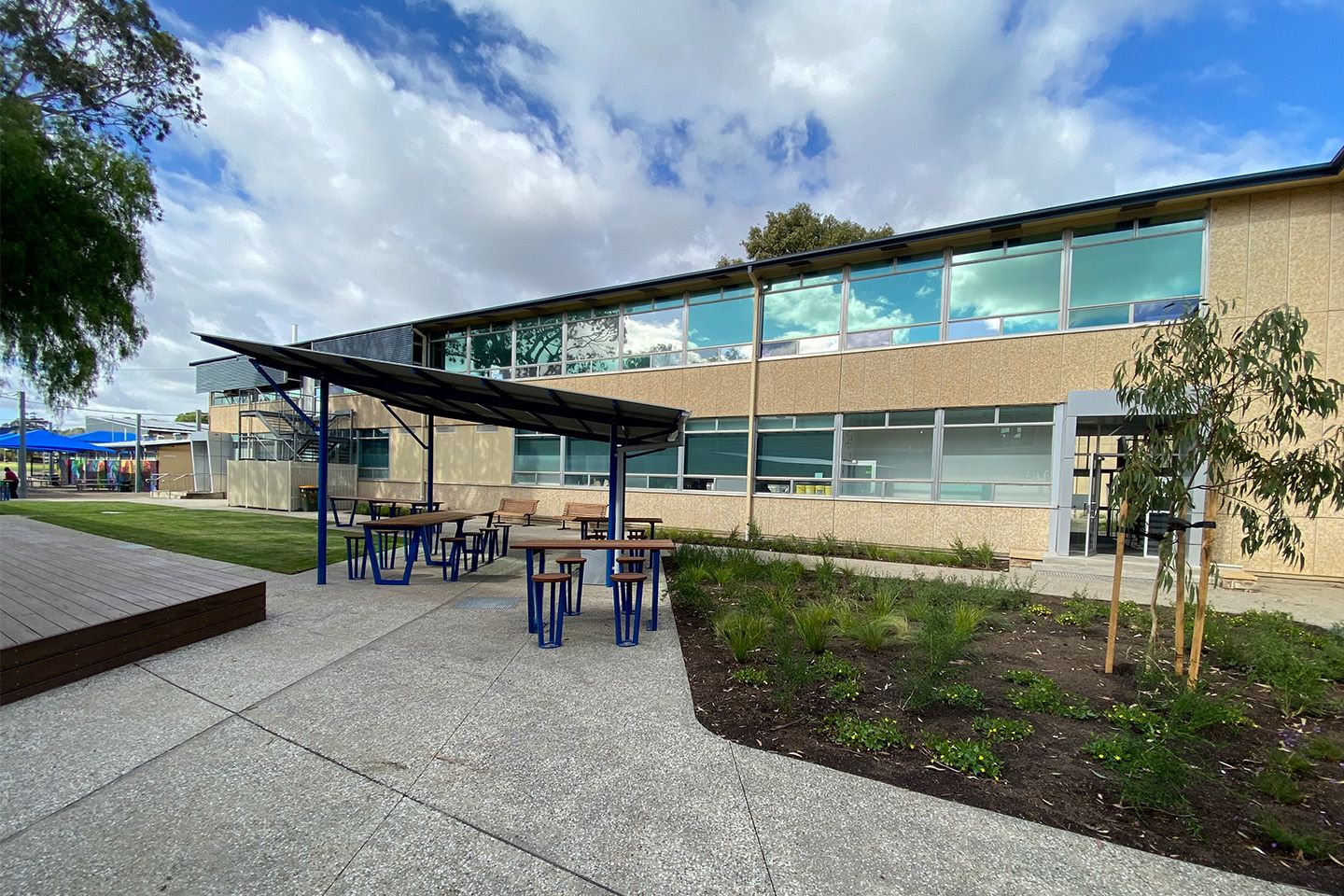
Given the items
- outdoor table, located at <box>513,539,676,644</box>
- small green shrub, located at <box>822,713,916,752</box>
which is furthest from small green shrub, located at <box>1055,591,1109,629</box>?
outdoor table, located at <box>513,539,676,644</box>

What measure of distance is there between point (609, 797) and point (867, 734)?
1780 mm

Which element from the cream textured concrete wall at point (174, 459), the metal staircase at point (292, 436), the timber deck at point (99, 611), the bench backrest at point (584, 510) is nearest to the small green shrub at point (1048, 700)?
the timber deck at point (99, 611)

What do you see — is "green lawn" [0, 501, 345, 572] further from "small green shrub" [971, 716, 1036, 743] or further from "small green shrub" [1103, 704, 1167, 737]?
"small green shrub" [1103, 704, 1167, 737]

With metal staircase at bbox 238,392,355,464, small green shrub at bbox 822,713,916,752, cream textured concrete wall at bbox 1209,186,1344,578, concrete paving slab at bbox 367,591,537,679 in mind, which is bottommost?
concrete paving slab at bbox 367,591,537,679

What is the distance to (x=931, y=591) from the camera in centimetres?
727

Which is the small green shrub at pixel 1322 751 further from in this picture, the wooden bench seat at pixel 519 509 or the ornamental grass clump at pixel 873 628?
the wooden bench seat at pixel 519 509

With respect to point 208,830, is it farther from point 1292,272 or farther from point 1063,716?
point 1292,272

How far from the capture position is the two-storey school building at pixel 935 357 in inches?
395

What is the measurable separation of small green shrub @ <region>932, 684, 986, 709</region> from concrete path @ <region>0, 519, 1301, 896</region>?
50.6 inches

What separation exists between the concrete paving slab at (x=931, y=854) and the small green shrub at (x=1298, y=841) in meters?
0.33

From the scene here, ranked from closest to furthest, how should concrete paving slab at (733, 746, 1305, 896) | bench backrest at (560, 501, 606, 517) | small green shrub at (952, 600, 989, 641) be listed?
concrete paving slab at (733, 746, 1305, 896) < small green shrub at (952, 600, 989, 641) < bench backrest at (560, 501, 606, 517)

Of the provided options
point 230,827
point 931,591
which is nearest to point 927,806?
point 230,827

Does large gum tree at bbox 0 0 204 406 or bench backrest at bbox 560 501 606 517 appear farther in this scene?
bench backrest at bbox 560 501 606 517

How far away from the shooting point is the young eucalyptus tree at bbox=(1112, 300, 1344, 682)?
3814mm
